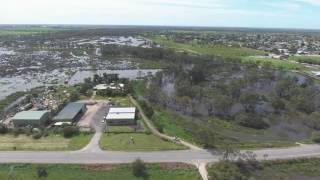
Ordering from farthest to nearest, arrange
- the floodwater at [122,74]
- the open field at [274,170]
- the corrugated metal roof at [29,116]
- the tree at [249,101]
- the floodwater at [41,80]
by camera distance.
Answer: the floodwater at [122,74] < the floodwater at [41,80] < the tree at [249,101] < the corrugated metal roof at [29,116] < the open field at [274,170]

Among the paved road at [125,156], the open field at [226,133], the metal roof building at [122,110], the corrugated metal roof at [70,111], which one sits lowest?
the open field at [226,133]

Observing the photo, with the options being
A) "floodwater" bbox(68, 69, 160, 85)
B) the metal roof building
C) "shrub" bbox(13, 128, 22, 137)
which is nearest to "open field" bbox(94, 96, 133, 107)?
the metal roof building

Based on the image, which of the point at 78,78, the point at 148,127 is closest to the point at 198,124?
the point at 148,127

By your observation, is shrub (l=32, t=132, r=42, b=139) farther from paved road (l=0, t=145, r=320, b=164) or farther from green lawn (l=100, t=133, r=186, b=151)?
green lawn (l=100, t=133, r=186, b=151)

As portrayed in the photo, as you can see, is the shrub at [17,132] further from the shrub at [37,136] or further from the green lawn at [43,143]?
the shrub at [37,136]

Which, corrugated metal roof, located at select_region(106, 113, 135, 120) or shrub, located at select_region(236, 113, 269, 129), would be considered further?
shrub, located at select_region(236, 113, 269, 129)

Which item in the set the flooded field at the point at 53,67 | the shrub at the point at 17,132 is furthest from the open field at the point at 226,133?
the flooded field at the point at 53,67

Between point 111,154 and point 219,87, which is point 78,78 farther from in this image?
point 111,154
